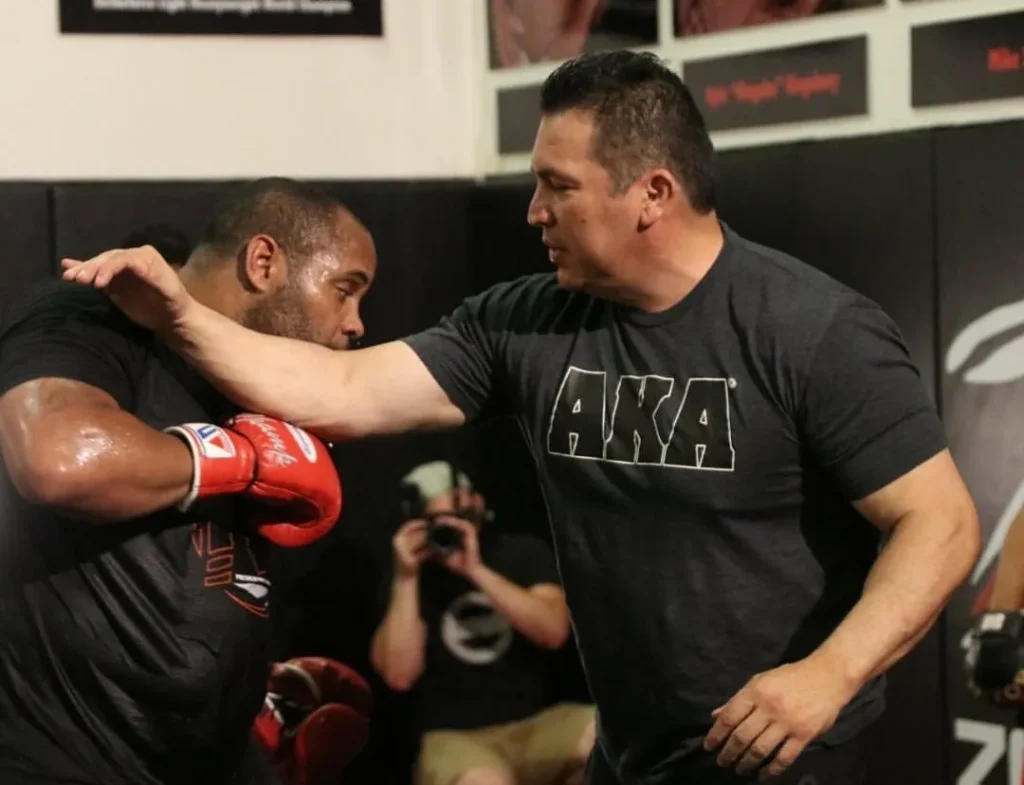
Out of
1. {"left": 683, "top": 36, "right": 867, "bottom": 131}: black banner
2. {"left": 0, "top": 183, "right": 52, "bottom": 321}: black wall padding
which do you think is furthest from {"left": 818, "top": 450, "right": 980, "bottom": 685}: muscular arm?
{"left": 0, "top": 183, "right": 52, "bottom": 321}: black wall padding

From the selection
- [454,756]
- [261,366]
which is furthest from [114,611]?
[454,756]

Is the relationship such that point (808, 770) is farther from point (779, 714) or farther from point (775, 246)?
point (775, 246)

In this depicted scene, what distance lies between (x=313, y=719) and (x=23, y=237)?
4.13 feet

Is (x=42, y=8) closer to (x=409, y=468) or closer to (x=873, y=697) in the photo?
(x=409, y=468)

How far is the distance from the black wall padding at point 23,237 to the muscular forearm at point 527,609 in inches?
47.5

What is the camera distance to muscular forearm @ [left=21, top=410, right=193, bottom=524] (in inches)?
69.9

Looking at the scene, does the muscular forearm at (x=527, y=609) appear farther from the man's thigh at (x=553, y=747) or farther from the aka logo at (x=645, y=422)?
the aka logo at (x=645, y=422)

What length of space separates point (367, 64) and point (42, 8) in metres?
0.82

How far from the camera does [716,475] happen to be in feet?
6.14

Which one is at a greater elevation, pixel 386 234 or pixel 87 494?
pixel 386 234

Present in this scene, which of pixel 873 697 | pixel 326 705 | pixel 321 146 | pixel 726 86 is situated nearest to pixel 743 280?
pixel 873 697

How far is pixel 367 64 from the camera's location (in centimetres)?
373

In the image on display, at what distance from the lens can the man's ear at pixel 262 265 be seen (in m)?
2.19

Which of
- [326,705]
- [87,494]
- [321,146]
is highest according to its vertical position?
[321,146]
